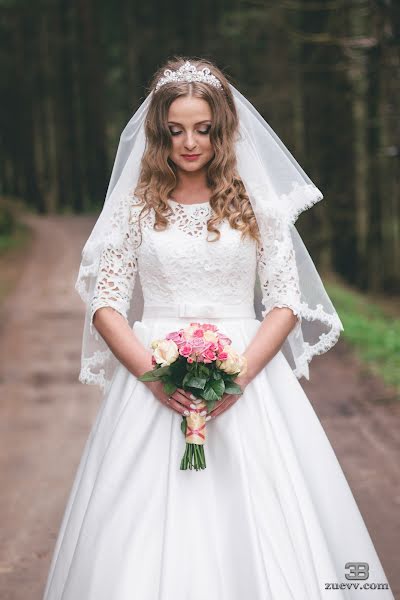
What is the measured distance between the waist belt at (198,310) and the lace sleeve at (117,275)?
0.12 metres

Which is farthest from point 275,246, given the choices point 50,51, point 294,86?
point 50,51

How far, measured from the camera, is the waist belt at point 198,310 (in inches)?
140

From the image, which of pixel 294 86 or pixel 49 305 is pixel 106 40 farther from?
pixel 49 305

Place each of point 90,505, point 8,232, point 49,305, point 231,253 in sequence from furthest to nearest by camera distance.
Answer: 1. point 8,232
2. point 49,305
3. point 231,253
4. point 90,505

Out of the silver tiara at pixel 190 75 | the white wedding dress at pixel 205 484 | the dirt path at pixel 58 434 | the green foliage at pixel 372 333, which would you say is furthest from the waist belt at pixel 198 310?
the green foliage at pixel 372 333

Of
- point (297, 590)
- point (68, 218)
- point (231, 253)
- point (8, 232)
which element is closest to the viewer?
point (297, 590)

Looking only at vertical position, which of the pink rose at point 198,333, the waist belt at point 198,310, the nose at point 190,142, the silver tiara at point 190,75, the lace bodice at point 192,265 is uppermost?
the silver tiara at point 190,75

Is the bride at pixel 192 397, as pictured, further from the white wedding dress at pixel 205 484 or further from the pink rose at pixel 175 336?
the pink rose at pixel 175 336

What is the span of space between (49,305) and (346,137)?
234 inches

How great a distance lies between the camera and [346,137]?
15.5 meters

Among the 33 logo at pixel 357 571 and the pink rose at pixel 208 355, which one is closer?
the pink rose at pixel 208 355

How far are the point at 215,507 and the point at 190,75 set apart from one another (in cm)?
173

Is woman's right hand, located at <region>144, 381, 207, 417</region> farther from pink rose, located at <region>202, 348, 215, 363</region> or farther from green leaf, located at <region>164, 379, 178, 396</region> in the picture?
pink rose, located at <region>202, 348, 215, 363</region>

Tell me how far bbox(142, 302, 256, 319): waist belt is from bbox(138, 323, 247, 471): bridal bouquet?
0.99 feet
